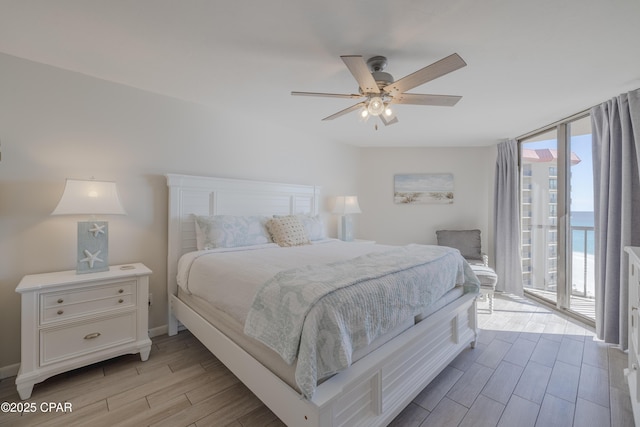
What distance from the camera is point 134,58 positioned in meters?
2.00

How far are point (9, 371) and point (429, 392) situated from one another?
299 centimetres

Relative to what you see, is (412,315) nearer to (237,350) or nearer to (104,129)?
(237,350)

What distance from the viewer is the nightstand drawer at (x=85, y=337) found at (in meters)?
1.82

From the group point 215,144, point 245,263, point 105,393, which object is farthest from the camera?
point 215,144

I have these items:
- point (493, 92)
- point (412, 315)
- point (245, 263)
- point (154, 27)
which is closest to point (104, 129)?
point (154, 27)

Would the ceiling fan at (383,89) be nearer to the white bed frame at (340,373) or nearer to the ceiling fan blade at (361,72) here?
the ceiling fan blade at (361,72)

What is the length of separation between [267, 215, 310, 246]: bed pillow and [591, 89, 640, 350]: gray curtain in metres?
2.92

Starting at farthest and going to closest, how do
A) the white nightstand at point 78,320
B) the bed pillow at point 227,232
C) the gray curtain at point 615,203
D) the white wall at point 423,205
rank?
1. the white wall at point 423,205
2. the bed pillow at point 227,232
3. the gray curtain at point 615,203
4. the white nightstand at point 78,320

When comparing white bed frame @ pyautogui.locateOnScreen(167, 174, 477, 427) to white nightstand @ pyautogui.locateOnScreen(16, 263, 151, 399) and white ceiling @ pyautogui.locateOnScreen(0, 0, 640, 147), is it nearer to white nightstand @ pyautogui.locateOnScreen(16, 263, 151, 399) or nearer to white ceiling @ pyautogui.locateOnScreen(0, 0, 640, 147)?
white nightstand @ pyautogui.locateOnScreen(16, 263, 151, 399)

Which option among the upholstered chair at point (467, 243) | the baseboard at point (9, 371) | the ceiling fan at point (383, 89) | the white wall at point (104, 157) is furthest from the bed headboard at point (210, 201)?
the upholstered chair at point (467, 243)

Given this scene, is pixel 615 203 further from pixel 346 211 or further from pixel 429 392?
pixel 346 211

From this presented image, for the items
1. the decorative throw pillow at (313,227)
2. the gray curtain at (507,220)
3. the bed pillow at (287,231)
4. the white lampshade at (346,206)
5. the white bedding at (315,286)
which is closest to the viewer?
the white bedding at (315,286)

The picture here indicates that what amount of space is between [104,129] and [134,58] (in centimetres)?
74

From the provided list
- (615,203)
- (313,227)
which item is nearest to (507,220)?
(615,203)
